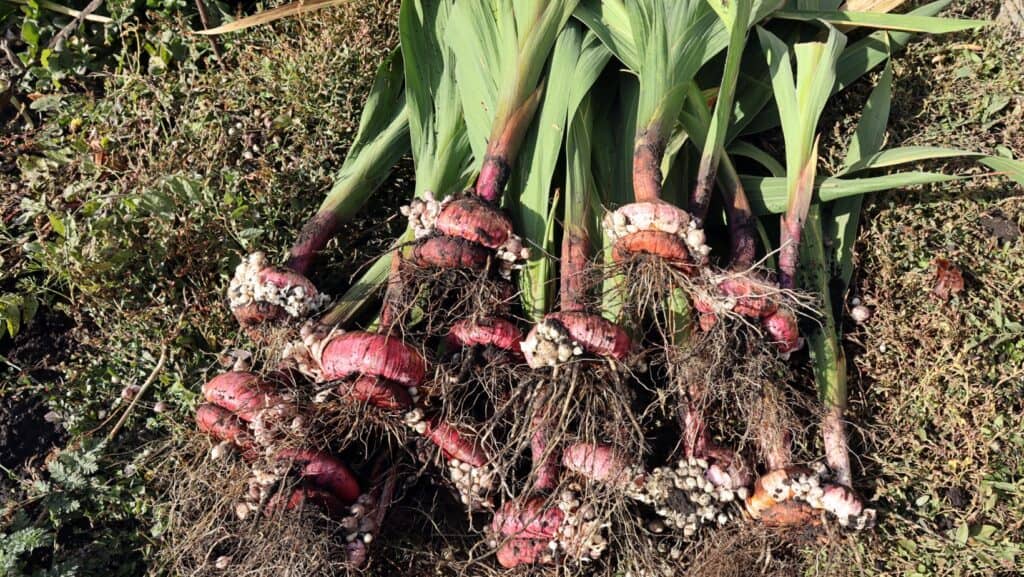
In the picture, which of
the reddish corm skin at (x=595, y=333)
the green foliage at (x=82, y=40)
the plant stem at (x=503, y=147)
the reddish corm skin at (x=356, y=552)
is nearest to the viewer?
the reddish corm skin at (x=595, y=333)

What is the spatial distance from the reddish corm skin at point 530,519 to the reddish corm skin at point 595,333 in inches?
15.0

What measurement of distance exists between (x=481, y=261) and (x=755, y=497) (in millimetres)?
832

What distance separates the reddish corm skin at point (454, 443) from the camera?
6.27 ft

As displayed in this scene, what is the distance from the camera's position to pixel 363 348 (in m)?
1.82

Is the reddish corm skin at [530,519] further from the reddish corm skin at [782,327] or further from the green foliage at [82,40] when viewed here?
the green foliage at [82,40]

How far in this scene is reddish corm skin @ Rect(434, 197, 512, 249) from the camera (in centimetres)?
187

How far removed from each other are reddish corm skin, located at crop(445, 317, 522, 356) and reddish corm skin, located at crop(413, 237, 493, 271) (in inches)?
5.1

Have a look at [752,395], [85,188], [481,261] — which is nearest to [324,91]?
[85,188]

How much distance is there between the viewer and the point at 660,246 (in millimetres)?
1785

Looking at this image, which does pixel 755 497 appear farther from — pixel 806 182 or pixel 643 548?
pixel 806 182

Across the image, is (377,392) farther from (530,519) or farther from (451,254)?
(530,519)

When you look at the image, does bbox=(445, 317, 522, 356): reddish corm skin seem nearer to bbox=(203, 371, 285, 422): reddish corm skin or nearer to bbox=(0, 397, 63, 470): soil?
bbox=(203, 371, 285, 422): reddish corm skin

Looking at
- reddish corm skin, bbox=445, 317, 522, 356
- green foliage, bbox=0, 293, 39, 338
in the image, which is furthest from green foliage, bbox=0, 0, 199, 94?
reddish corm skin, bbox=445, 317, 522, 356

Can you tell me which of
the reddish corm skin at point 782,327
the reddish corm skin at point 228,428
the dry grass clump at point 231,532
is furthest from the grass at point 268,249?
the reddish corm skin at point 782,327
